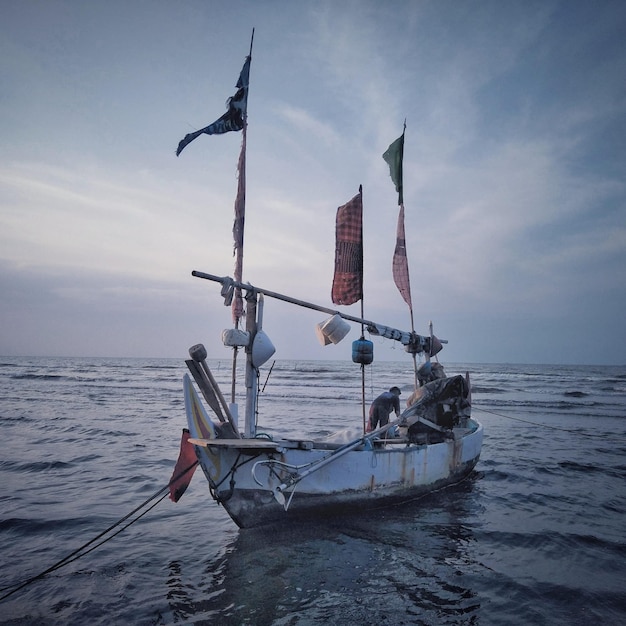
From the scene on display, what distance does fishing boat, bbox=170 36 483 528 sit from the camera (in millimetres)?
6953

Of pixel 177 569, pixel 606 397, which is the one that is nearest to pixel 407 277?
pixel 177 569

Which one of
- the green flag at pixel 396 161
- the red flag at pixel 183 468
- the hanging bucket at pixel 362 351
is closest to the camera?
the red flag at pixel 183 468

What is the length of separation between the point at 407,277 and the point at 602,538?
8.61 meters

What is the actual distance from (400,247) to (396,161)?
315cm

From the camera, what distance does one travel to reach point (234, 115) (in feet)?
31.2

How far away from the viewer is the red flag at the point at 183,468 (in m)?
7.14

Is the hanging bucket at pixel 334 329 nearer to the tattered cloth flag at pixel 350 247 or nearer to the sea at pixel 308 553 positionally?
the tattered cloth flag at pixel 350 247

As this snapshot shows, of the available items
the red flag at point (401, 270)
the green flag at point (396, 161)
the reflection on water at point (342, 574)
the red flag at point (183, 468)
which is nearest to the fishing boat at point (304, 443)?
the red flag at point (183, 468)

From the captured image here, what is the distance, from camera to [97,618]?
512cm

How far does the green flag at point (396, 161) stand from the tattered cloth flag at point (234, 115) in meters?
6.33

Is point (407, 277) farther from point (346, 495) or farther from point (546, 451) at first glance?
point (546, 451)

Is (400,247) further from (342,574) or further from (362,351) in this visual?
(342,574)

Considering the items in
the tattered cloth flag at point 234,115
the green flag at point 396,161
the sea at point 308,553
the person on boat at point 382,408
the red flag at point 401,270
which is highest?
the green flag at point 396,161

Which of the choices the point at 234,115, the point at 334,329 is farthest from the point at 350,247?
the point at 234,115
